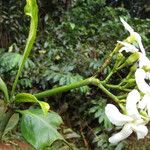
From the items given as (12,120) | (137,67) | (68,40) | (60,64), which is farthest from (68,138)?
(137,67)

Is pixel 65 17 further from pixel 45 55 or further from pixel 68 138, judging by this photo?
pixel 68 138

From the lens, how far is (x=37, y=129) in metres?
1.51

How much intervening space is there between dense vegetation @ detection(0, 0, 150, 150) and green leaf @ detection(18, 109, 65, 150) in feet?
5.99

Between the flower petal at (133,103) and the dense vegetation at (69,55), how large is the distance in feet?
7.33

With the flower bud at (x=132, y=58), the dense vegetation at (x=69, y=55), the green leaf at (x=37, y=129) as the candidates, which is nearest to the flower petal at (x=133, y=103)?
the flower bud at (x=132, y=58)

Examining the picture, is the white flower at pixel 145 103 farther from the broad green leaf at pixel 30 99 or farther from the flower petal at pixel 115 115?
the broad green leaf at pixel 30 99

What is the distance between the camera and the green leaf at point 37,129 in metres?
1.45

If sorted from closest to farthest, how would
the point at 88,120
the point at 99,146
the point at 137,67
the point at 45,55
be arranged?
the point at 137,67, the point at 99,146, the point at 88,120, the point at 45,55

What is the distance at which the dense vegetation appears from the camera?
3867mm

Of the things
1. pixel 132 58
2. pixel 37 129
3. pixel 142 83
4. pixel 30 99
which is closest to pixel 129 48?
pixel 132 58

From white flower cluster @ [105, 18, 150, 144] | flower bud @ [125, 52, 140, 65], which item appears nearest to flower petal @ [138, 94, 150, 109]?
white flower cluster @ [105, 18, 150, 144]

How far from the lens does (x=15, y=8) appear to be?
→ 468 cm

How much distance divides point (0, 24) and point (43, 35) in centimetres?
47

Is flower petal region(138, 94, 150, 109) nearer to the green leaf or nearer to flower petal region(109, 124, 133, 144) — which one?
flower petal region(109, 124, 133, 144)
